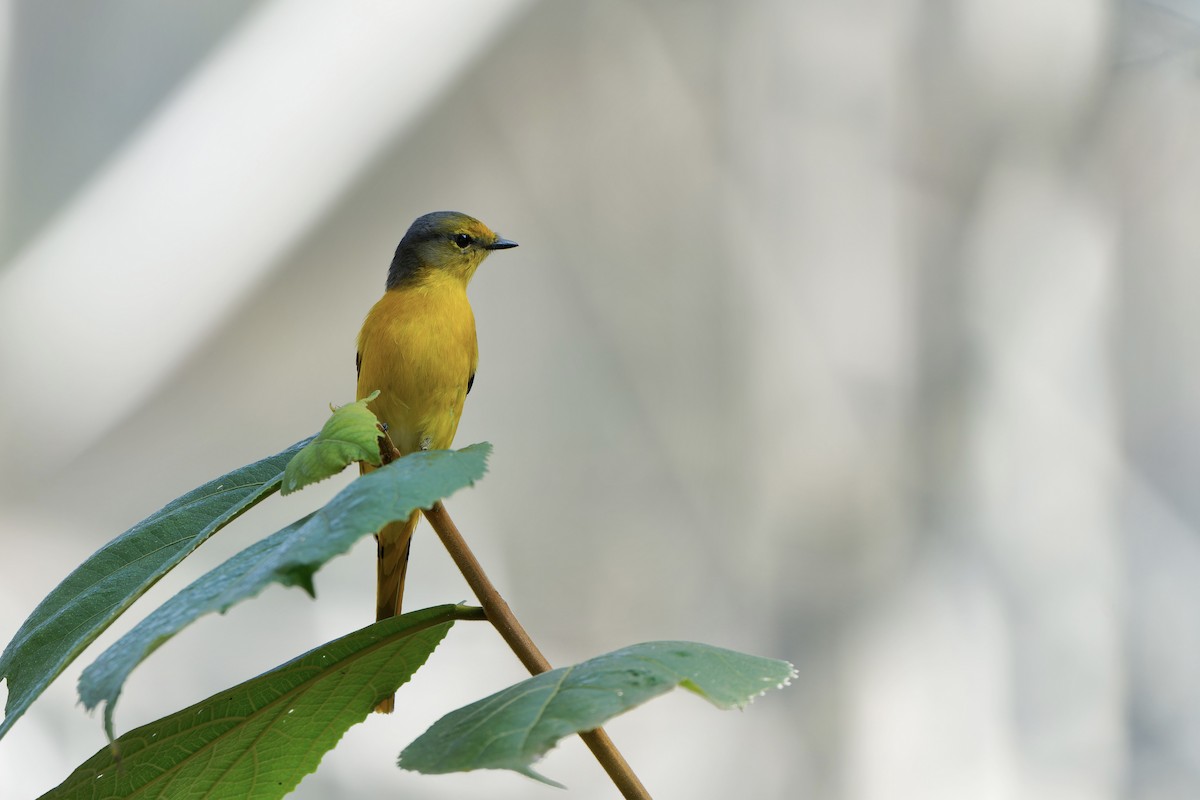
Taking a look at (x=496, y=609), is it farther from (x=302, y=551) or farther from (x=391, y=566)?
(x=391, y=566)

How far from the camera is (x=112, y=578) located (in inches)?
18.7

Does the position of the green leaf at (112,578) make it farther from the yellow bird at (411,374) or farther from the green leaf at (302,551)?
the yellow bird at (411,374)

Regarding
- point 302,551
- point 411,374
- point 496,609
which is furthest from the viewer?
point 411,374

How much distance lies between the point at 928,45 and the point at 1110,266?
2.34 ft

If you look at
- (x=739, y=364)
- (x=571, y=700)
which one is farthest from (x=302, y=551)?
(x=739, y=364)

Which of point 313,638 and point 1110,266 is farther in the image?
point 1110,266

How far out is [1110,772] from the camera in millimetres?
2598

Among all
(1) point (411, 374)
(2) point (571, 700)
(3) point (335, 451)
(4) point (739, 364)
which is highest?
(4) point (739, 364)

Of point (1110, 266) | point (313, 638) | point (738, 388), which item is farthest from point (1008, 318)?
point (313, 638)

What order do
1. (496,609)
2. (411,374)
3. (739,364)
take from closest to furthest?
(496,609)
(411,374)
(739,364)

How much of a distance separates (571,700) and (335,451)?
0.47 ft

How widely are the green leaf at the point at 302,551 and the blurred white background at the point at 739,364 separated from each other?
6.83 ft

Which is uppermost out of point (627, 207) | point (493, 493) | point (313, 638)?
point (627, 207)

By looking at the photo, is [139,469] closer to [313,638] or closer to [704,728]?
[313,638]
